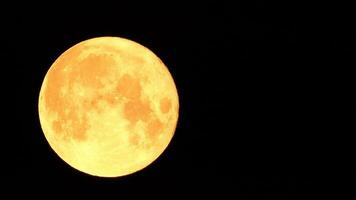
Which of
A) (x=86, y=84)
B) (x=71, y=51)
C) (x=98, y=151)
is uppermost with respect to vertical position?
(x=71, y=51)

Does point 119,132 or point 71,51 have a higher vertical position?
point 71,51

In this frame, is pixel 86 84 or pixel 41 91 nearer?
pixel 86 84

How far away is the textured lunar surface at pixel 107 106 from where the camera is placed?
7.05 meters

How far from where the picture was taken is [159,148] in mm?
7805

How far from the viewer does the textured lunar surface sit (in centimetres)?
705

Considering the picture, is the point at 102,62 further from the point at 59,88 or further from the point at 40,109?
the point at 40,109

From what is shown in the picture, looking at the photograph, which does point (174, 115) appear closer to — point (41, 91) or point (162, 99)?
point (162, 99)

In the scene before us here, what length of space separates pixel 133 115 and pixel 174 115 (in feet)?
3.05

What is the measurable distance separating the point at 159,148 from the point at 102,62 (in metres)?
1.64

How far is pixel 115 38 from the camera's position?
309 inches

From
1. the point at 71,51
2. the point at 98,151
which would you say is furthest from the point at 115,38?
the point at 98,151

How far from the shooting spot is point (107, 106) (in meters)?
7.01

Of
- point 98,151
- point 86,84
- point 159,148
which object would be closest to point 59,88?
point 86,84

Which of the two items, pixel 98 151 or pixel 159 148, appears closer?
pixel 98 151
